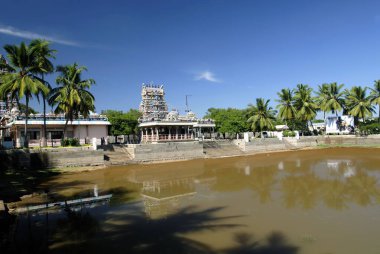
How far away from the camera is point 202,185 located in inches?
815

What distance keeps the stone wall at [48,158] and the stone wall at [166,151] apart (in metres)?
4.50

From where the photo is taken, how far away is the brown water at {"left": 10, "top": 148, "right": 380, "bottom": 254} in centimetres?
940

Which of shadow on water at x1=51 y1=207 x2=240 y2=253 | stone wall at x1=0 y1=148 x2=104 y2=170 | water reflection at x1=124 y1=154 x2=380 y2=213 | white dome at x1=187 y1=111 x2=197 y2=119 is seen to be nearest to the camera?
shadow on water at x1=51 y1=207 x2=240 y2=253

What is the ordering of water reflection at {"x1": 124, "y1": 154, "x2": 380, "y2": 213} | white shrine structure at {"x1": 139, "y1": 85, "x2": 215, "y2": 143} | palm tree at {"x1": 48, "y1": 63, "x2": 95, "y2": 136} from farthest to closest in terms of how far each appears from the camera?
white shrine structure at {"x1": 139, "y1": 85, "x2": 215, "y2": 143}, palm tree at {"x1": 48, "y1": 63, "x2": 95, "y2": 136}, water reflection at {"x1": 124, "y1": 154, "x2": 380, "y2": 213}

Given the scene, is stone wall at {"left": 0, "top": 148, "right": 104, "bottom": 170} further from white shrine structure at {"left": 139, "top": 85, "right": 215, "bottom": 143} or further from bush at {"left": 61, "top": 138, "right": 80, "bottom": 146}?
white shrine structure at {"left": 139, "top": 85, "right": 215, "bottom": 143}

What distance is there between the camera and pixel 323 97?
6069 centimetres

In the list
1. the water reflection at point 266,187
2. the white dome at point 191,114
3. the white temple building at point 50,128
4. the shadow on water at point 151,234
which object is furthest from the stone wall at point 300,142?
the shadow on water at point 151,234

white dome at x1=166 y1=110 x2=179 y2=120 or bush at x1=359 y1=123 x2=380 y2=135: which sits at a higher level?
white dome at x1=166 y1=110 x2=179 y2=120

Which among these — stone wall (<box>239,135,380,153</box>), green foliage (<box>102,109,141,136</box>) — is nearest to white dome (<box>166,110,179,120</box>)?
green foliage (<box>102,109,141,136</box>)

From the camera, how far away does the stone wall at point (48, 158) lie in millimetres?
26250

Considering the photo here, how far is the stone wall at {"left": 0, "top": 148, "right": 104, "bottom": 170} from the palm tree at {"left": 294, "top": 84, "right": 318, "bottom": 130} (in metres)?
40.1

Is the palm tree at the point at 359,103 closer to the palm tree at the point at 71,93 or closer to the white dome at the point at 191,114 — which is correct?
the white dome at the point at 191,114

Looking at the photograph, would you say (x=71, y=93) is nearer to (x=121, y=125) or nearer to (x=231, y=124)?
(x=121, y=125)

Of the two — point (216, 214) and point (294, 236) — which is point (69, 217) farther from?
point (294, 236)
